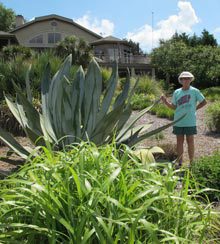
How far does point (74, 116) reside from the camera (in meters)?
4.41

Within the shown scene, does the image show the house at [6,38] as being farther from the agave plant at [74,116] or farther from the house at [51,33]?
the agave plant at [74,116]

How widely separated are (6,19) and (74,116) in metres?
73.2

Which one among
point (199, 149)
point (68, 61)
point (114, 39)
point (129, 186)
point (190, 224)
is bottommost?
point (199, 149)

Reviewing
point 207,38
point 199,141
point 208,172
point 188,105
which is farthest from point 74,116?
point 207,38

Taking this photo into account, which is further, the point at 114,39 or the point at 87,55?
the point at 114,39

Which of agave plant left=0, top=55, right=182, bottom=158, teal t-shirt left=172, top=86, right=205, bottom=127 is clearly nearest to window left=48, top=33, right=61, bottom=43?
teal t-shirt left=172, top=86, right=205, bottom=127

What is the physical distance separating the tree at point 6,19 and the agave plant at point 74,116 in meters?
71.2

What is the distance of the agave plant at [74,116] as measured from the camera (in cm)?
436

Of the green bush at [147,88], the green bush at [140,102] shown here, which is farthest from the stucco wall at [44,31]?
the green bush at [140,102]

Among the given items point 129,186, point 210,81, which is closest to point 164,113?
point 129,186

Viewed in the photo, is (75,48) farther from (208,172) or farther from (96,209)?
(96,209)

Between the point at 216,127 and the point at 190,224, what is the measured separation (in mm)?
9736

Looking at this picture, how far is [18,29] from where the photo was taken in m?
52.7

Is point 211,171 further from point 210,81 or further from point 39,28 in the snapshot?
point 39,28
